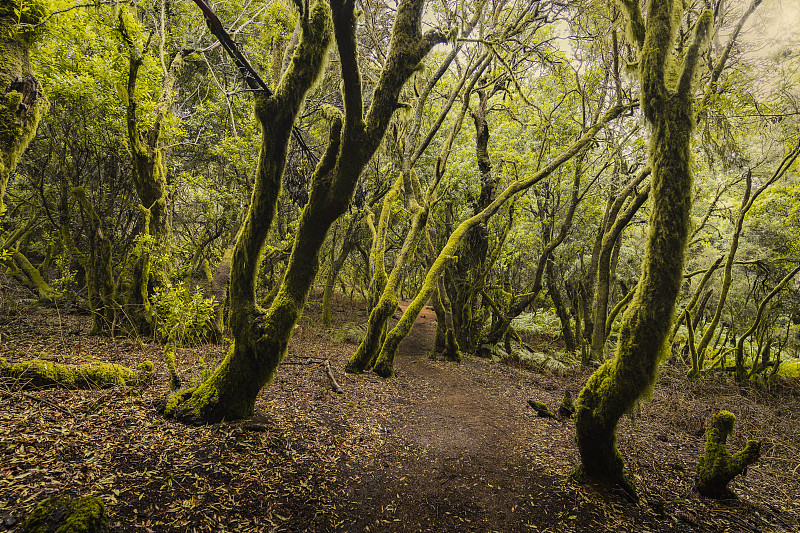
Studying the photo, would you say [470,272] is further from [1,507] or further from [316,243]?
[1,507]

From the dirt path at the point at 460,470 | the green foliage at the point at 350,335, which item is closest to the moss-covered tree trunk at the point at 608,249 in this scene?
the dirt path at the point at 460,470

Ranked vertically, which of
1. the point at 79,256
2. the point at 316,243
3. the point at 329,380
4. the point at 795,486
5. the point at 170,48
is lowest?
the point at 329,380

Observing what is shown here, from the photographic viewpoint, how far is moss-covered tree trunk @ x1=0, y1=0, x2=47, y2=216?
4.19m

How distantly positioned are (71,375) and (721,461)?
28.0 ft

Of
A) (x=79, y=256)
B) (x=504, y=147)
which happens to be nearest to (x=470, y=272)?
(x=504, y=147)

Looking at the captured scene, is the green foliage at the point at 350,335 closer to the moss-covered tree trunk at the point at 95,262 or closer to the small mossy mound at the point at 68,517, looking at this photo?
the moss-covered tree trunk at the point at 95,262

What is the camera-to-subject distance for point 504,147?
13070mm

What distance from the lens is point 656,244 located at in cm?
397

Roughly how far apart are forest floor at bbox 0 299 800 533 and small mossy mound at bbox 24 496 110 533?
0.29 m

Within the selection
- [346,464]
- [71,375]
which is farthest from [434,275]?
[71,375]

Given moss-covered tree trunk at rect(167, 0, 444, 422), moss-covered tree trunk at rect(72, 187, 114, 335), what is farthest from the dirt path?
moss-covered tree trunk at rect(72, 187, 114, 335)

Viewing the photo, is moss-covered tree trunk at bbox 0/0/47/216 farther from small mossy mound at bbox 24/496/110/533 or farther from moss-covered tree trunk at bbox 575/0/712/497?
moss-covered tree trunk at bbox 575/0/712/497

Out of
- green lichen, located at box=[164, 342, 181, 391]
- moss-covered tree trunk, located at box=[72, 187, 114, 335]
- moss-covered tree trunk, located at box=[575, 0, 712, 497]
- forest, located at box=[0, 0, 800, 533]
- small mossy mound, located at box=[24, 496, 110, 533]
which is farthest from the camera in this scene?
moss-covered tree trunk, located at box=[72, 187, 114, 335]

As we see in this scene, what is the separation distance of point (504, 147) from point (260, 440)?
→ 12693 mm
